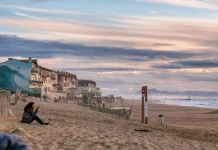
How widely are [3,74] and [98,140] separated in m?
81.0

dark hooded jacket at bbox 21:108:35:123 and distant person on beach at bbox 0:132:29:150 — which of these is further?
dark hooded jacket at bbox 21:108:35:123

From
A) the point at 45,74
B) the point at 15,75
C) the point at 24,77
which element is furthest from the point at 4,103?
the point at 45,74

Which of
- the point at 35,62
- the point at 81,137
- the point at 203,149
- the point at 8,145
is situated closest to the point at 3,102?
the point at 81,137

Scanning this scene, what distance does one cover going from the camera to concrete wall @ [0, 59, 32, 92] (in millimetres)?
91375

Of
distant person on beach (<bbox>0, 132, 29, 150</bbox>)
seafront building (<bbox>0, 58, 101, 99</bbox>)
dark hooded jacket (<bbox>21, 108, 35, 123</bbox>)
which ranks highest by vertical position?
seafront building (<bbox>0, 58, 101, 99</bbox>)

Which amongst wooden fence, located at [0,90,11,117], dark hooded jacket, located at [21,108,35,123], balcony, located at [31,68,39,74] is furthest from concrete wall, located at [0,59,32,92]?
dark hooded jacket, located at [21,108,35,123]

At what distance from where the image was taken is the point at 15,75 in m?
92.5

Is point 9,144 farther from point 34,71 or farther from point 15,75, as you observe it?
point 34,71

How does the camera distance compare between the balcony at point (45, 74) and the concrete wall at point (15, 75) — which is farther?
the balcony at point (45, 74)

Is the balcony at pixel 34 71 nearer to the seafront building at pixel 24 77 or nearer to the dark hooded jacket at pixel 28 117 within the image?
the seafront building at pixel 24 77

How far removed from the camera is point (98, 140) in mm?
13797

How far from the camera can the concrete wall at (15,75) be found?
91375 mm

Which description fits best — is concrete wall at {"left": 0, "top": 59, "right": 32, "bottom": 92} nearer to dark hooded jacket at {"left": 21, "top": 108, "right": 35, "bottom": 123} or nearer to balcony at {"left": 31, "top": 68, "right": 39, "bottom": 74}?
balcony at {"left": 31, "top": 68, "right": 39, "bottom": 74}

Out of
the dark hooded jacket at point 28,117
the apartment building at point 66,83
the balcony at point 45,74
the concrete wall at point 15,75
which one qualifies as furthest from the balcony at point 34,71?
the dark hooded jacket at point 28,117
